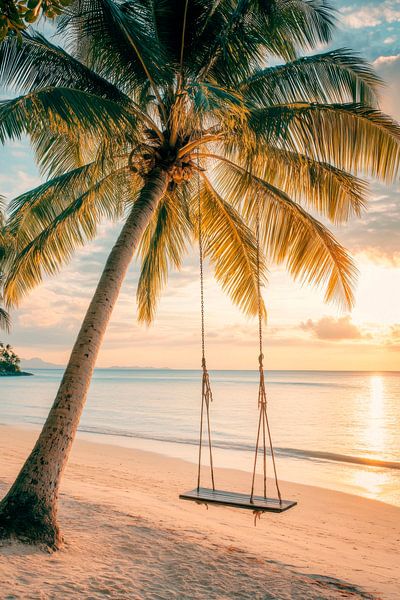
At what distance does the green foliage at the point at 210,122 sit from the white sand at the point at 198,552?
3188 millimetres

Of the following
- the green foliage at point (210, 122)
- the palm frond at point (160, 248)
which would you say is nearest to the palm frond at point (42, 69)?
the green foliage at point (210, 122)

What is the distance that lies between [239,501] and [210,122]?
14.0 ft

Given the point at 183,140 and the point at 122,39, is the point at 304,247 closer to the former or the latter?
the point at 183,140

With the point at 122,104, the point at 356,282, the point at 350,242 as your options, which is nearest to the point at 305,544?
the point at 356,282

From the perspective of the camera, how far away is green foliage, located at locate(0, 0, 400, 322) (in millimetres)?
5566

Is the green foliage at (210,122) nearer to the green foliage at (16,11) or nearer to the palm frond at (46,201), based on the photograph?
the palm frond at (46,201)

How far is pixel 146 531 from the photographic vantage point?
17.3ft

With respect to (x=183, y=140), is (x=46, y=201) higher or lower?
lower

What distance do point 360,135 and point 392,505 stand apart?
6419 mm

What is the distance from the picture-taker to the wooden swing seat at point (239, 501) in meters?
4.89

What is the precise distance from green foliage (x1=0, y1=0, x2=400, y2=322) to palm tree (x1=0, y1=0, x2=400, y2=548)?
0.7 inches

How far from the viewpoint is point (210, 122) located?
6309 millimetres

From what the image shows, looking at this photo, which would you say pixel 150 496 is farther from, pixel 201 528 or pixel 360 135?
pixel 360 135

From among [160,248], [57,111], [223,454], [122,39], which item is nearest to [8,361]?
[223,454]
